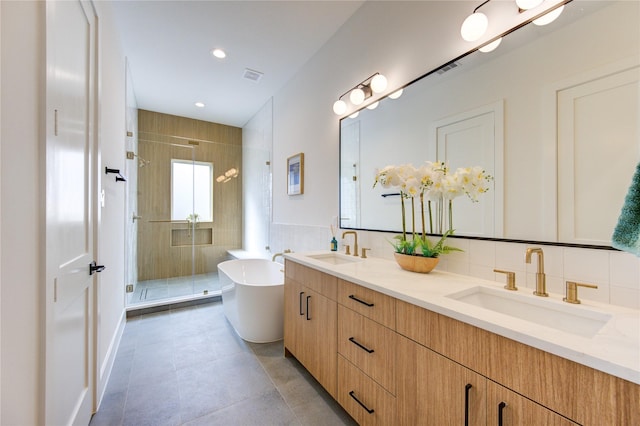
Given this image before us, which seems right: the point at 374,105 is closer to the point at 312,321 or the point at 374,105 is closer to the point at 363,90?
the point at 363,90

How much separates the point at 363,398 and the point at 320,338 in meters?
0.43

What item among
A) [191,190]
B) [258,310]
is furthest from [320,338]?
[191,190]

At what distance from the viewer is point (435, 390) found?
3.05 ft

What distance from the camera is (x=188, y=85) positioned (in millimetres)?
3318

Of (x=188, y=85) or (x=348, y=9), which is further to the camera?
(x=188, y=85)

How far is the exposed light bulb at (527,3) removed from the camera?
1.09 metres

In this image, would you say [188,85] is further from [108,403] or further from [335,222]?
[108,403]

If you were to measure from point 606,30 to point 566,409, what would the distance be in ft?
4.23

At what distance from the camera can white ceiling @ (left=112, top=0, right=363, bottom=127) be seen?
210 centimetres

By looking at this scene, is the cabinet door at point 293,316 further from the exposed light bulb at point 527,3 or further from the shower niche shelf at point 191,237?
the shower niche shelf at point 191,237

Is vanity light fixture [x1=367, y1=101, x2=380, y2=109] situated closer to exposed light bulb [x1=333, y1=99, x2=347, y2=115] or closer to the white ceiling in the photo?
exposed light bulb [x1=333, y1=99, x2=347, y2=115]

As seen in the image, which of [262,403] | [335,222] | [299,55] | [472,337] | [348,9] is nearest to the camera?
[472,337]

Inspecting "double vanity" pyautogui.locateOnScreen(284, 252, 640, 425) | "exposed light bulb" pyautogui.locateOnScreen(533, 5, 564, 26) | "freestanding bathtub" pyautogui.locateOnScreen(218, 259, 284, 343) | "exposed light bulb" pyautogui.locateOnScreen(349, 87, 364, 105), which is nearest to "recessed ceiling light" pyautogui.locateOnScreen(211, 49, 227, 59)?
"exposed light bulb" pyautogui.locateOnScreen(349, 87, 364, 105)

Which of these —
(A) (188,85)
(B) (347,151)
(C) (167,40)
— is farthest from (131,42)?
(B) (347,151)
